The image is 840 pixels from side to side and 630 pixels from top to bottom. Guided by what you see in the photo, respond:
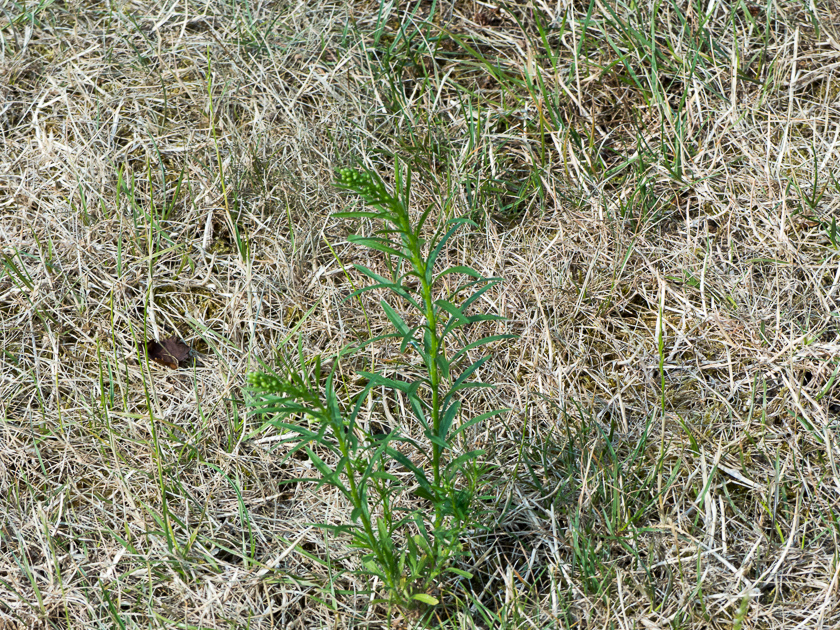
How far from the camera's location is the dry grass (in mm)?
2270

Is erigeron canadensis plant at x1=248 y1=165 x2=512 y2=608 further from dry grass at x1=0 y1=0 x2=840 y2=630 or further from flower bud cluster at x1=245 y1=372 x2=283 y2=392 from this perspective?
dry grass at x1=0 y1=0 x2=840 y2=630

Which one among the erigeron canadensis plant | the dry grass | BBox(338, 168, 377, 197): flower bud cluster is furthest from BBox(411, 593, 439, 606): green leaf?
BBox(338, 168, 377, 197): flower bud cluster

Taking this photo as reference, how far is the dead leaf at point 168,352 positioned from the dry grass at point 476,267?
5 cm

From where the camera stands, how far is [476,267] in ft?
9.31

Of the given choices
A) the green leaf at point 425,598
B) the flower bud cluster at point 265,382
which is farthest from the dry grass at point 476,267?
the flower bud cluster at point 265,382

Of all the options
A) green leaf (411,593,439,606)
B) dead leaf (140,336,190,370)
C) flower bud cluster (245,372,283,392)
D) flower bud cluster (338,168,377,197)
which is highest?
flower bud cluster (338,168,377,197)

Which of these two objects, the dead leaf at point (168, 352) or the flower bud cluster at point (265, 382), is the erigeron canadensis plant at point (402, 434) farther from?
the dead leaf at point (168, 352)

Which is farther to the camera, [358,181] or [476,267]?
[476,267]

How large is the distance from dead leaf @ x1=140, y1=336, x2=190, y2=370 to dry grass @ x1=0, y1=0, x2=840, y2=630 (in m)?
0.05

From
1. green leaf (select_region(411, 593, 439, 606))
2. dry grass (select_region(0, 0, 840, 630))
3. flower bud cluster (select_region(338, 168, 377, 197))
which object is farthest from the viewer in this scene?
dry grass (select_region(0, 0, 840, 630))

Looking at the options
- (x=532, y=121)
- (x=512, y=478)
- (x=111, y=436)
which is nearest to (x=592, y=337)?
(x=512, y=478)

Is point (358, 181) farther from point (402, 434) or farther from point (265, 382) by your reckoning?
point (402, 434)

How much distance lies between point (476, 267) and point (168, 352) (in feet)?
3.62

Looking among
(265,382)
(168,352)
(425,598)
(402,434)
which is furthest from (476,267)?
(265,382)
